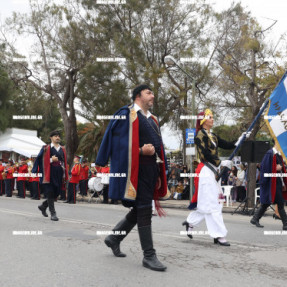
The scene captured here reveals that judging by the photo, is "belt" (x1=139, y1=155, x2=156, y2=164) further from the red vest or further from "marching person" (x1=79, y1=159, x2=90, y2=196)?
"marching person" (x1=79, y1=159, x2=90, y2=196)

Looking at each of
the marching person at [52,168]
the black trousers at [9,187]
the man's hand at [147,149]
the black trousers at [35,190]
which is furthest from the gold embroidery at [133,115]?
the black trousers at [9,187]

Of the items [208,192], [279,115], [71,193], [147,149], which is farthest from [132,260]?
[71,193]

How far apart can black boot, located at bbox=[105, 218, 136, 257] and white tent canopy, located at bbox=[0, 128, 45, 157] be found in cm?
2496

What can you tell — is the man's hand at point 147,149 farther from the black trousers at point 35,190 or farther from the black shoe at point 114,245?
the black trousers at point 35,190

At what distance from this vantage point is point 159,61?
21578mm

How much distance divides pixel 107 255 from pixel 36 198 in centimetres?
1489

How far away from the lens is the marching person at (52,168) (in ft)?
29.8

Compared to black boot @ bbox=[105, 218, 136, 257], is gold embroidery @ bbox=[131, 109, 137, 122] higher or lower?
higher

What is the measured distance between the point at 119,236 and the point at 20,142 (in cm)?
2839

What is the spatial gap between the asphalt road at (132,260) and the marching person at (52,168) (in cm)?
180

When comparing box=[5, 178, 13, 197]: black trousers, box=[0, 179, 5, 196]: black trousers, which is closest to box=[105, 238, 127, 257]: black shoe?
box=[5, 178, 13, 197]: black trousers

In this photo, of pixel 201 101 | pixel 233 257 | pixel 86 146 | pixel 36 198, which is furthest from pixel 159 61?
pixel 233 257

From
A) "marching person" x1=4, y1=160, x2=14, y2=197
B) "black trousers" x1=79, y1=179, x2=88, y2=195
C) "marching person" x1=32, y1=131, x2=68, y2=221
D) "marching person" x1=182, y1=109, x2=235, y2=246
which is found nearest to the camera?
"marching person" x1=182, y1=109, x2=235, y2=246

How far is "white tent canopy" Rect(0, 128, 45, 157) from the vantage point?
29891mm
